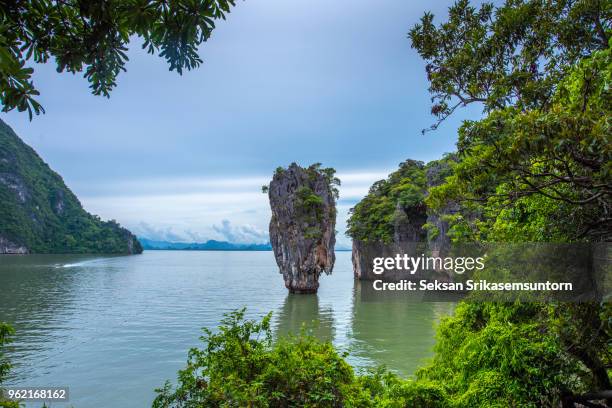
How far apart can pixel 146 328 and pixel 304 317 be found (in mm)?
8858

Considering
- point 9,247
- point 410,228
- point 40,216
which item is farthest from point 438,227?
point 40,216

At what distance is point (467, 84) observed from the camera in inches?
279

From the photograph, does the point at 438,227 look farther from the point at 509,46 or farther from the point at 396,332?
the point at 509,46

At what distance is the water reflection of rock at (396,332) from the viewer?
1398 cm

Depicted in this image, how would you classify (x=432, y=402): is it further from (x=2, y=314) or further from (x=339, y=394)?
(x=2, y=314)

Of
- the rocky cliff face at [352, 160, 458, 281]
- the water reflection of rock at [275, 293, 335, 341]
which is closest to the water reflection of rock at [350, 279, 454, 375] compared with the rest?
the water reflection of rock at [275, 293, 335, 341]

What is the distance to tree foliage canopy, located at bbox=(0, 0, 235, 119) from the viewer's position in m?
2.20

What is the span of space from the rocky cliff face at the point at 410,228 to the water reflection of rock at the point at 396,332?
562 centimetres

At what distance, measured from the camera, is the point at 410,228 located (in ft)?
125

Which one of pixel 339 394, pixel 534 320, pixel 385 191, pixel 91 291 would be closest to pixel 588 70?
pixel 534 320

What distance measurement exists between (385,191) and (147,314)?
104 ft

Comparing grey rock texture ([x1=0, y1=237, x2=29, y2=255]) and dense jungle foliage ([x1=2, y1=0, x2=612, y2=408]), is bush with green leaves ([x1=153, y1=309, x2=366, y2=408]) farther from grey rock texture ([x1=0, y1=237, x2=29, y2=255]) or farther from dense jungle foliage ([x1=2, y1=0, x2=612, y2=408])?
grey rock texture ([x1=0, y1=237, x2=29, y2=255])

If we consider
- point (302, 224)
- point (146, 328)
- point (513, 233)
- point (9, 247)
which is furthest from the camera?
point (9, 247)

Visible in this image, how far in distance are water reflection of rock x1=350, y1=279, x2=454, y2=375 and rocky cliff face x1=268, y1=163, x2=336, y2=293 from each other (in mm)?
4657
